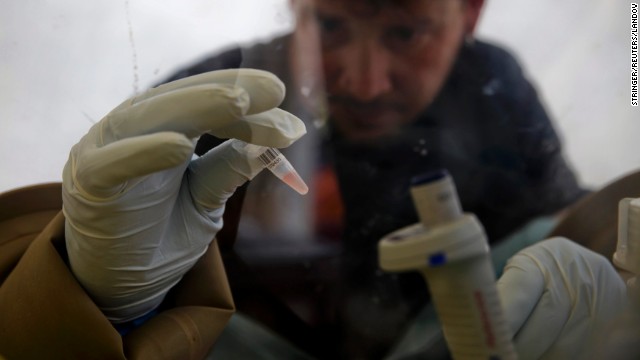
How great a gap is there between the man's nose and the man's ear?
4.7 inches

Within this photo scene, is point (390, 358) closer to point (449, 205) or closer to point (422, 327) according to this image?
point (422, 327)

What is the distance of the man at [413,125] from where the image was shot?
32.1 inches

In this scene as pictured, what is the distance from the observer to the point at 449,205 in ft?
1.59

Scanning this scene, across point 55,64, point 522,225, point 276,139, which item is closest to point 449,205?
point 276,139

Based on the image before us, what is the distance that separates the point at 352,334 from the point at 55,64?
68 cm

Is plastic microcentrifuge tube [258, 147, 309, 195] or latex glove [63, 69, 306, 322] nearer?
latex glove [63, 69, 306, 322]

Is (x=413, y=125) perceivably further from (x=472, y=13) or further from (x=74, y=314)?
(x=74, y=314)

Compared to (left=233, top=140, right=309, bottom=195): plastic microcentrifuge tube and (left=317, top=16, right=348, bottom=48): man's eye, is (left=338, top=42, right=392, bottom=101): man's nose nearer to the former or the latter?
(left=317, top=16, right=348, bottom=48): man's eye

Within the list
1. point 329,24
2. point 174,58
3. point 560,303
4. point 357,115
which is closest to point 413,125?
point 357,115

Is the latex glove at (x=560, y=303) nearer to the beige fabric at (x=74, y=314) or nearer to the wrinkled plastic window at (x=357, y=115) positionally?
the wrinkled plastic window at (x=357, y=115)

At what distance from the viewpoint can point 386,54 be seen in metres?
0.81

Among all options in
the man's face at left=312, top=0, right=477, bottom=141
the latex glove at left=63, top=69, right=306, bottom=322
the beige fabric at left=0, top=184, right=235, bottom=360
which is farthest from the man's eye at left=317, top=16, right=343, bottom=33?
the beige fabric at left=0, top=184, right=235, bottom=360

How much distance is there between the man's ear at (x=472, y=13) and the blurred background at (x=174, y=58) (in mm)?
12

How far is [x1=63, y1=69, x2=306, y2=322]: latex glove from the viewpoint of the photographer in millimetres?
628
